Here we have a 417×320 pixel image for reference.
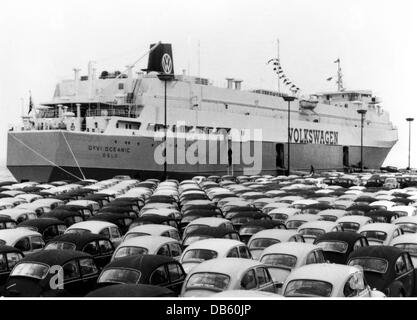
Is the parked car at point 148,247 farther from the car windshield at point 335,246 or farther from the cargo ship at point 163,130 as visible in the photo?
the cargo ship at point 163,130

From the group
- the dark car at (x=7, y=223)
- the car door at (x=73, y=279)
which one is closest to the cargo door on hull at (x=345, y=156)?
the dark car at (x=7, y=223)

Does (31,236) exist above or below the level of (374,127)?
below

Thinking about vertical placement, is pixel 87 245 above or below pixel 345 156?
below

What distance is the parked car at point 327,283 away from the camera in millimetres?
9203

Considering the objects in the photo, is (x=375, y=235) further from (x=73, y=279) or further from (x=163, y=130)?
(x=163, y=130)

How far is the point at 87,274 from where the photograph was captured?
11297 millimetres

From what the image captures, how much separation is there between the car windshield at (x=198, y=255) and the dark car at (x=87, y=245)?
2.44 meters

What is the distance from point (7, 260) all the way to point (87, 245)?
1966 millimetres

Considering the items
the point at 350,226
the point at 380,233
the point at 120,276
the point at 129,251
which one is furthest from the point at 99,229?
the point at 380,233

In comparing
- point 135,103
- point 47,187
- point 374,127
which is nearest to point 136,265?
point 47,187

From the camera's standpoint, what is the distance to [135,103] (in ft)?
161
